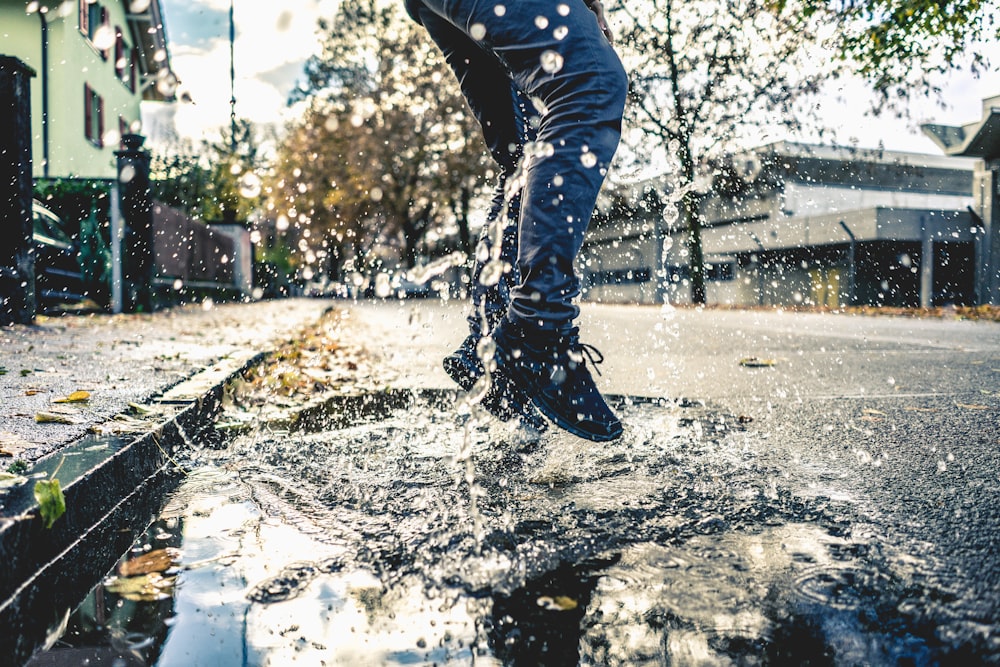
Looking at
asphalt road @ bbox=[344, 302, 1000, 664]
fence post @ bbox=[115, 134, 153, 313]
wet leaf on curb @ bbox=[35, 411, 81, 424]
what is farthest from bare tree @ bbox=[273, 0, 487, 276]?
wet leaf on curb @ bbox=[35, 411, 81, 424]

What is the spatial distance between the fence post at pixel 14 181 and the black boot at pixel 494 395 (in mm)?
6512

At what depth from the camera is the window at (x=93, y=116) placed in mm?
21031

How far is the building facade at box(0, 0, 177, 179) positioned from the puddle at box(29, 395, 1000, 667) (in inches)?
621

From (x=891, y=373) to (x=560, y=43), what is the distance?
11.6 feet

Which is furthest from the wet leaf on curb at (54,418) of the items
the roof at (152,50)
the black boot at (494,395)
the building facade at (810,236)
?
the roof at (152,50)

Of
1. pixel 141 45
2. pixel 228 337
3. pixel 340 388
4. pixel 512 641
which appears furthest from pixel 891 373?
pixel 141 45

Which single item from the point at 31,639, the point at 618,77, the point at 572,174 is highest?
the point at 618,77

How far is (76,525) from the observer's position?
178cm

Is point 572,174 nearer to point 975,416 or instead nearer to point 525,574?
point 525,574

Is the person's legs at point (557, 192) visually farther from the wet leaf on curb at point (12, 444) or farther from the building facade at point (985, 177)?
the building facade at point (985, 177)

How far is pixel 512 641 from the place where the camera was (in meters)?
1.24

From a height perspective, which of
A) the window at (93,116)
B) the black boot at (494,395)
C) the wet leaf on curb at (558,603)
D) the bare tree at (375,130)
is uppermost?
the bare tree at (375,130)

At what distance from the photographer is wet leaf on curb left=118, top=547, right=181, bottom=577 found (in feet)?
5.28

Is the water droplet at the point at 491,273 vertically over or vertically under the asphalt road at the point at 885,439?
over
